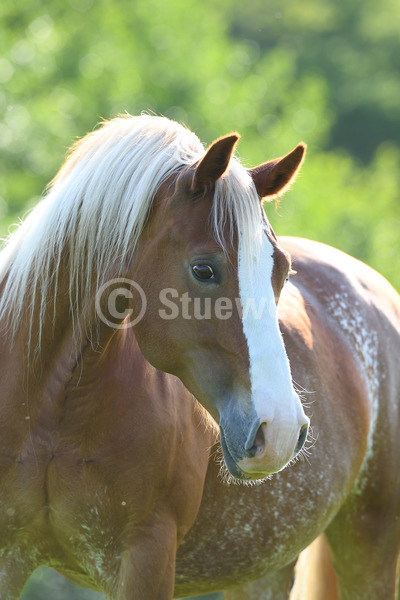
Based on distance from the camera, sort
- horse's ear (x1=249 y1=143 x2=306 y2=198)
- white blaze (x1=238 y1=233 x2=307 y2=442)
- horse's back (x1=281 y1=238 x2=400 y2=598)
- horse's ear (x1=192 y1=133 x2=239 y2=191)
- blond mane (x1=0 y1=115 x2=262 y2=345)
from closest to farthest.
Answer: white blaze (x1=238 y1=233 x2=307 y2=442) < horse's ear (x1=192 y1=133 x2=239 y2=191) < blond mane (x1=0 y1=115 x2=262 y2=345) < horse's ear (x1=249 y1=143 x2=306 y2=198) < horse's back (x1=281 y1=238 x2=400 y2=598)

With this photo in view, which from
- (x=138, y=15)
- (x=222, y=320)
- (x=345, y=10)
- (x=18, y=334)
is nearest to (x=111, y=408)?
(x=18, y=334)

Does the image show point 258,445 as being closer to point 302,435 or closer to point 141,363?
Result: point 302,435

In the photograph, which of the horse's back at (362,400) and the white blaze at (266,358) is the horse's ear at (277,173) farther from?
→ the horse's back at (362,400)

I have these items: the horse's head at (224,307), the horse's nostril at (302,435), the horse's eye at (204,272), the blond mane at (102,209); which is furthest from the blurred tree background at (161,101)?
the horse's nostril at (302,435)

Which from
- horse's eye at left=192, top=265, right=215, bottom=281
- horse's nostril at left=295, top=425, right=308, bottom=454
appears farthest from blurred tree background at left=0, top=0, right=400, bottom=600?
horse's nostril at left=295, top=425, right=308, bottom=454

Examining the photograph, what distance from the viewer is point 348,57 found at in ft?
95.7

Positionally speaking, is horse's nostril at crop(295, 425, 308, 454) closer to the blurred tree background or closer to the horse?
the horse

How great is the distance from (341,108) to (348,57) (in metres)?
2.33

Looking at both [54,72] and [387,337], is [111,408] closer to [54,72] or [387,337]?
[387,337]

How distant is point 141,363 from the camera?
308cm

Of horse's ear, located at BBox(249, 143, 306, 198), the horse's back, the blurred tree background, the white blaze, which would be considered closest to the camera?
the white blaze

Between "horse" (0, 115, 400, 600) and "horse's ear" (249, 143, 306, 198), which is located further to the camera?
"horse's ear" (249, 143, 306, 198)

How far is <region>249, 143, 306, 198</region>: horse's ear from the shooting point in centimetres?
292

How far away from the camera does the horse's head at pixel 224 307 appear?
255cm
